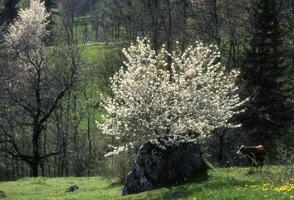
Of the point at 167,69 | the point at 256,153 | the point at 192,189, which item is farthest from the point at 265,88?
the point at 192,189

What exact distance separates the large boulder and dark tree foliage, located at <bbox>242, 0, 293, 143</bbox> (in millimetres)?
16628

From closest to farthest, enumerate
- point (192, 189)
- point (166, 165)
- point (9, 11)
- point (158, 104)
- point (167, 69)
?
1. point (192, 189)
2. point (158, 104)
3. point (166, 165)
4. point (167, 69)
5. point (9, 11)

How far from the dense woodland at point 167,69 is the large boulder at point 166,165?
191 centimetres

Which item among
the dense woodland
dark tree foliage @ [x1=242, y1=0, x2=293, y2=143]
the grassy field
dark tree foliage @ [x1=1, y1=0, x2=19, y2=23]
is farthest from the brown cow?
dark tree foliage @ [x1=1, y1=0, x2=19, y2=23]

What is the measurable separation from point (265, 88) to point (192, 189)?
23.7 m

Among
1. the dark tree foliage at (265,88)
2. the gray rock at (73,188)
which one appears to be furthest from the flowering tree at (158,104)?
the dark tree foliage at (265,88)

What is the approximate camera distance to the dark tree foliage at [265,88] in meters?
45.6

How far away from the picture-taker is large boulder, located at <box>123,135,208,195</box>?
29.0 metres

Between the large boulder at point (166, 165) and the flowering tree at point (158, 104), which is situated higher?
the flowering tree at point (158, 104)

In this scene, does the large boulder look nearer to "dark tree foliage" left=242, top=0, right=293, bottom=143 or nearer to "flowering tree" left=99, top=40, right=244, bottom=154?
"flowering tree" left=99, top=40, right=244, bottom=154

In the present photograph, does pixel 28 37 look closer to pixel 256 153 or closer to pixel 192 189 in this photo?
pixel 256 153

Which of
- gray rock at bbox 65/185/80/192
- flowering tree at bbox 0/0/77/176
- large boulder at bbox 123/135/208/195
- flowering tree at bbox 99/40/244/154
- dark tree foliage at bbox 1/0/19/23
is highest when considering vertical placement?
dark tree foliage at bbox 1/0/19/23

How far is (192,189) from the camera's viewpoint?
2492 centimetres

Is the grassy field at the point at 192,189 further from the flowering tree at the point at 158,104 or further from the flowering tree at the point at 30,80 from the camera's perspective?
the flowering tree at the point at 30,80
